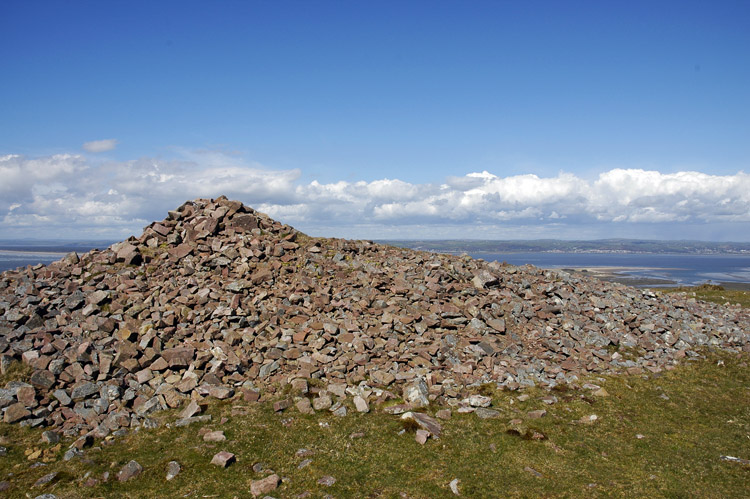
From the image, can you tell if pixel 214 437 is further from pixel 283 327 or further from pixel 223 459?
pixel 283 327

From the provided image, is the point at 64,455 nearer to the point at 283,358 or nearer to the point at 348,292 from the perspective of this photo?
the point at 283,358

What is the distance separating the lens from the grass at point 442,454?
13242 mm

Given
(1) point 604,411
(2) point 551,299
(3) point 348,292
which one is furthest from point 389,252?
(1) point 604,411

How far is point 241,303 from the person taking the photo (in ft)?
79.0

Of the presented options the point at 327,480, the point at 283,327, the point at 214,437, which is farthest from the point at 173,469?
the point at 283,327

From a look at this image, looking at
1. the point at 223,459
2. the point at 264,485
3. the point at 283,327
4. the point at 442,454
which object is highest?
the point at 283,327

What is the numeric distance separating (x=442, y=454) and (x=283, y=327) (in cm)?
1102

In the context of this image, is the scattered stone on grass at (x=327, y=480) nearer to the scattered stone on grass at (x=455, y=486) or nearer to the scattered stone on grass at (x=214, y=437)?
the scattered stone on grass at (x=455, y=486)

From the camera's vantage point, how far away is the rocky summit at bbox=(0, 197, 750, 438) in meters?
19.0

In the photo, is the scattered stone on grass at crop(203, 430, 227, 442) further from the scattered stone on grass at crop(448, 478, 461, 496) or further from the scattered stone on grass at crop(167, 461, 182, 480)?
the scattered stone on grass at crop(448, 478, 461, 496)

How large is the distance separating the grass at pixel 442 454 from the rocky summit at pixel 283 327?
1331mm

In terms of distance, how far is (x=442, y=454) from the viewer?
49.4ft

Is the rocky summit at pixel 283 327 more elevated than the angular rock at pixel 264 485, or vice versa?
the rocky summit at pixel 283 327

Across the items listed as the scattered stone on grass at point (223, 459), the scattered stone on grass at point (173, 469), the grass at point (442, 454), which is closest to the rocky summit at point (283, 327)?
the grass at point (442, 454)
